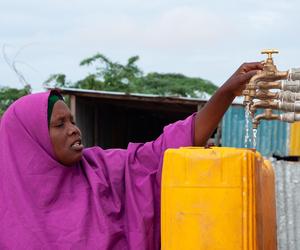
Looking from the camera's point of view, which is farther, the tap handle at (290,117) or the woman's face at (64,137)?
the woman's face at (64,137)

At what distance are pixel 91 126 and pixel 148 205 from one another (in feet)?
29.6

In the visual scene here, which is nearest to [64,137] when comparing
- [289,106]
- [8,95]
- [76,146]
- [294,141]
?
[76,146]

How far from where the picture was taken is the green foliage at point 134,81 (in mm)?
14531

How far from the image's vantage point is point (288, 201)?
313 inches

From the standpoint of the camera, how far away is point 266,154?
394 inches

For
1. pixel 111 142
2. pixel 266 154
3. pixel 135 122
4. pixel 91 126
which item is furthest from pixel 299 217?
pixel 135 122

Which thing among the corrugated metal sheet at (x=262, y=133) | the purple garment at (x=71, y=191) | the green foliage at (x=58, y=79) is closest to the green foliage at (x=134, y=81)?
the green foliage at (x=58, y=79)

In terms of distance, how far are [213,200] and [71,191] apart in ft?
2.67

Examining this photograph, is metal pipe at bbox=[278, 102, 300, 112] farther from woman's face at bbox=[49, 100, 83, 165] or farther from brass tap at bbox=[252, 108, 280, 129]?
woman's face at bbox=[49, 100, 83, 165]

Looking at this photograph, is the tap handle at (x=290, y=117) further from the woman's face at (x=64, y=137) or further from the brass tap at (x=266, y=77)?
the woman's face at (x=64, y=137)

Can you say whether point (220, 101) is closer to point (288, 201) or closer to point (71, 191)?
point (71, 191)

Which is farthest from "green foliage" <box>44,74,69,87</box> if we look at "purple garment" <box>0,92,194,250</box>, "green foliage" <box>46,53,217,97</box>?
"purple garment" <box>0,92,194,250</box>

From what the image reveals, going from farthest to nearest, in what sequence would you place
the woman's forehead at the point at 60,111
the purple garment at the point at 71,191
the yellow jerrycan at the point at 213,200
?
the woman's forehead at the point at 60,111 < the purple garment at the point at 71,191 < the yellow jerrycan at the point at 213,200

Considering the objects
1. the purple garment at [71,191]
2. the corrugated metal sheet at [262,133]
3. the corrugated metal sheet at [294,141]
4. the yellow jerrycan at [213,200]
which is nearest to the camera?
the yellow jerrycan at [213,200]
